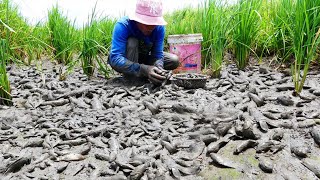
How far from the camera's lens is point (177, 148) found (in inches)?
64.3

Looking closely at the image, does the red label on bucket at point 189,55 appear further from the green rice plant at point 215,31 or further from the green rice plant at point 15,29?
the green rice plant at point 15,29

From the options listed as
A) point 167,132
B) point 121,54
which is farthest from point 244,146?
point 121,54

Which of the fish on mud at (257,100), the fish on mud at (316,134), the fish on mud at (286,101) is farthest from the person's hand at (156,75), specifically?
the fish on mud at (316,134)

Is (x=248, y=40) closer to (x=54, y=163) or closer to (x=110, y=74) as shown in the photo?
(x=110, y=74)

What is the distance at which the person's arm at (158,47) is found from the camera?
9.91 ft

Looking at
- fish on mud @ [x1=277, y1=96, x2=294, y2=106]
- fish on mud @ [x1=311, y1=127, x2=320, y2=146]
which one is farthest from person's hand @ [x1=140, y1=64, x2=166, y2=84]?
fish on mud @ [x1=311, y1=127, x2=320, y2=146]

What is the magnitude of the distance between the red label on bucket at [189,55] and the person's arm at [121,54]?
58 centimetres

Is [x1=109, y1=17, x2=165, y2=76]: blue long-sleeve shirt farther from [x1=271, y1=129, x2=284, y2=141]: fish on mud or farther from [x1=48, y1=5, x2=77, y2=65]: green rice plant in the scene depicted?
[x1=271, y1=129, x2=284, y2=141]: fish on mud

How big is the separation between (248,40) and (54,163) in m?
2.25

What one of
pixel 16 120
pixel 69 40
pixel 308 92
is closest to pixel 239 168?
pixel 308 92

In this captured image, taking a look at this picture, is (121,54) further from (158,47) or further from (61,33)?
(61,33)

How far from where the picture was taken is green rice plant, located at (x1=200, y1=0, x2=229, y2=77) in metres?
2.94

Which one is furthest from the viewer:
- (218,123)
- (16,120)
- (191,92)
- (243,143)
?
(191,92)

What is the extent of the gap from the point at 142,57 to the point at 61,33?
129 centimetres
